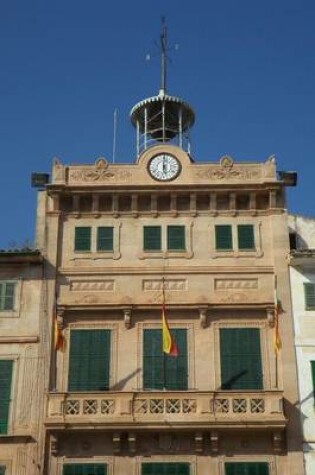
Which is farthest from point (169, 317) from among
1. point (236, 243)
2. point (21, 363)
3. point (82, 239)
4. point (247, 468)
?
point (247, 468)

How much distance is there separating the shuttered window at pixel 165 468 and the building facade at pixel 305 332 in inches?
176

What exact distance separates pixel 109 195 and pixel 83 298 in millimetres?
4700

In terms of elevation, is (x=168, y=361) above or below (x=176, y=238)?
below

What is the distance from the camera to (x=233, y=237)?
32281mm

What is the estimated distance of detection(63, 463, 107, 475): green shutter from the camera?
28.1m

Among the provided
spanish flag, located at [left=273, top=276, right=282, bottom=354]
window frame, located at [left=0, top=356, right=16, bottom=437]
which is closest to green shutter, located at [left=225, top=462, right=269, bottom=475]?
spanish flag, located at [left=273, top=276, right=282, bottom=354]

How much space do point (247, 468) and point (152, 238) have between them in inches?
394

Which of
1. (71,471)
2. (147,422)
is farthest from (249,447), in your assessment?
(71,471)

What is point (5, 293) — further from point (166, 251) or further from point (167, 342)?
point (167, 342)

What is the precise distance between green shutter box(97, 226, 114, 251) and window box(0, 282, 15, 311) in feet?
12.9

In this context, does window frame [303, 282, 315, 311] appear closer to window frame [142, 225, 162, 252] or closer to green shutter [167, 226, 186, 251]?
green shutter [167, 226, 186, 251]

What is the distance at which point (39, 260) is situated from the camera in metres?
31.6

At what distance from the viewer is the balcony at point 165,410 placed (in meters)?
28.0

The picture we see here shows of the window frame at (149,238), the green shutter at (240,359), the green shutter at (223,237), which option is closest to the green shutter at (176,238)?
the window frame at (149,238)
